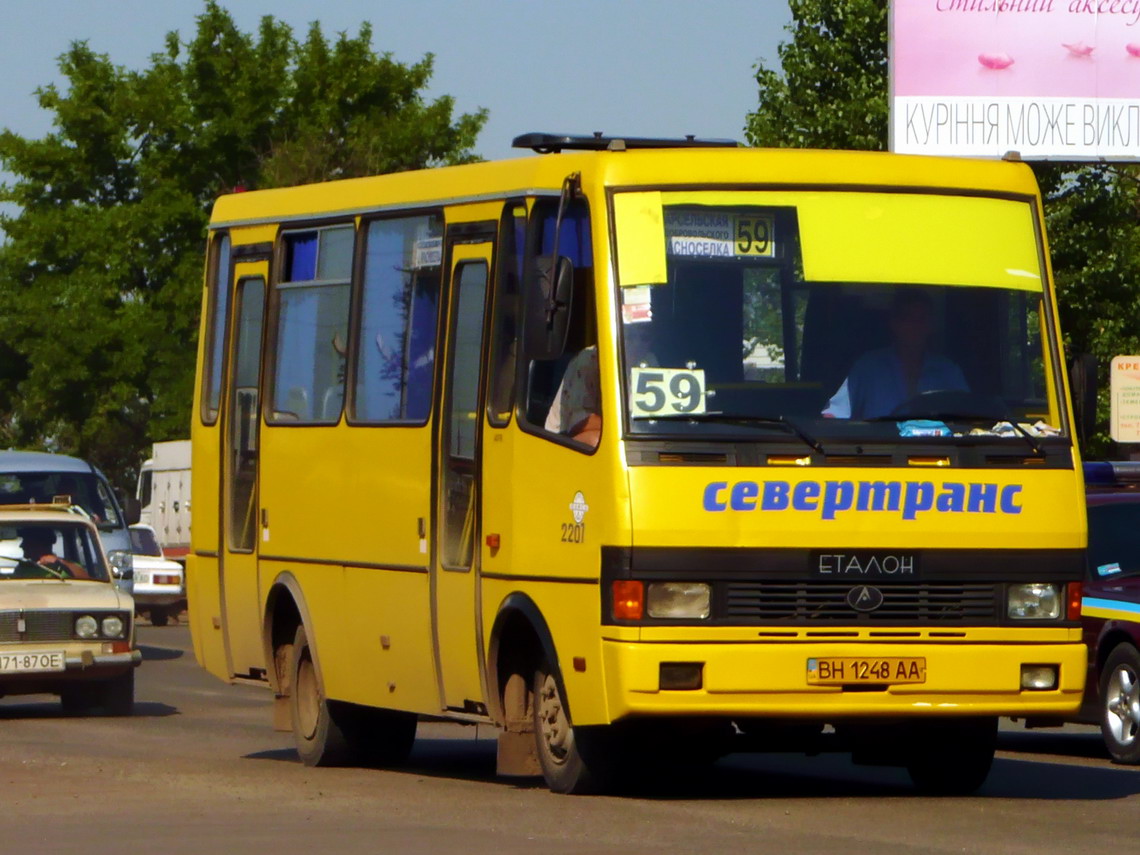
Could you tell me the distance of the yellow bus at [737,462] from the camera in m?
10.9

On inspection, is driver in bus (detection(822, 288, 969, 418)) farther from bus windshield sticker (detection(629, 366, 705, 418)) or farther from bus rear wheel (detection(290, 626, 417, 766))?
bus rear wheel (detection(290, 626, 417, 766))

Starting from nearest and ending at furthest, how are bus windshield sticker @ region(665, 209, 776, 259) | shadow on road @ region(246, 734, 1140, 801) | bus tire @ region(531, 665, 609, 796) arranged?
bus windshield sticker @ region(665, 209, 776, 259) → bus tire @ region(531, 665, 609, 796) → shadow on road @ region(246, 734, 1140, 801)

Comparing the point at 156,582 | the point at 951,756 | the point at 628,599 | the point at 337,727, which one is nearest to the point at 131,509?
the point at 156,582

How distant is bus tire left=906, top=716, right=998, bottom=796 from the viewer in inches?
481

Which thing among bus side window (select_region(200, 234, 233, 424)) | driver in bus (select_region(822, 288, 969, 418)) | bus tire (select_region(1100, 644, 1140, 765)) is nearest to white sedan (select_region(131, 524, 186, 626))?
bus side window (select_region(200, 234, 233, 424))

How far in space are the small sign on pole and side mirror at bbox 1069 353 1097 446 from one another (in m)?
16.3

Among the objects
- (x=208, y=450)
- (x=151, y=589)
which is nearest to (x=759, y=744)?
(x=208, y=450)

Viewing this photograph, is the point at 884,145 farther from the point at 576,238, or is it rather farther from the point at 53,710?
the point at 576,238

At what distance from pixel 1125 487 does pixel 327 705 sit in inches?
227

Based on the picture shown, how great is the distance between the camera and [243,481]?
15109mm

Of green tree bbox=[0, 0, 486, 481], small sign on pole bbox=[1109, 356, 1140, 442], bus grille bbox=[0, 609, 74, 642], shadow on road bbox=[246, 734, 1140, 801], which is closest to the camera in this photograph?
shadow on road bbox=[246, 734, 1140, 801]

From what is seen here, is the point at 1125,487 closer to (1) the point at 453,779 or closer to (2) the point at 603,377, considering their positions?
(1) the point at 453,779

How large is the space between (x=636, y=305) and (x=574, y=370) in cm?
44

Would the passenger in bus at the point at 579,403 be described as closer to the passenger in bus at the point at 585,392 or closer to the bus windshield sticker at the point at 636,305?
the passenger in bus at the point at 585,392
